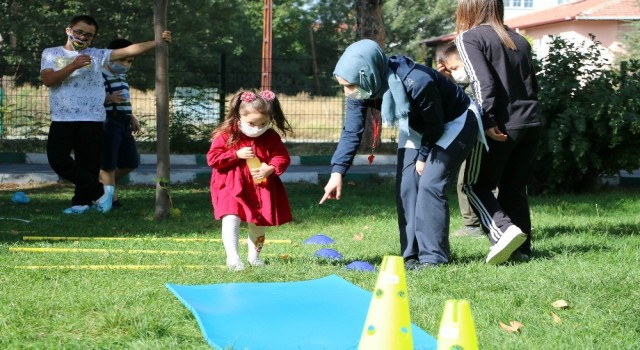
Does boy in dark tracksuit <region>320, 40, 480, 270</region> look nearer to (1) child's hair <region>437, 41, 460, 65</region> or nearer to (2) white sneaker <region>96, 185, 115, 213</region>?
(1) child's hair <region>437, 41, 460, 65</region>

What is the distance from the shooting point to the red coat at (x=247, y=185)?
6168 mm

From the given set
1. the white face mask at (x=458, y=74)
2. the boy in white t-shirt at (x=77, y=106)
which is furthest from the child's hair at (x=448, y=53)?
the boy in white t-shirt at (x=77, y=106)

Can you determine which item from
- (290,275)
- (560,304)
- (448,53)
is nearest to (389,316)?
(560,304)

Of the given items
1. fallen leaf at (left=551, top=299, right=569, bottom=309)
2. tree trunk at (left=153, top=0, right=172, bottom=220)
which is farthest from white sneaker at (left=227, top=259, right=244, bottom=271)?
tree trunk at (left=153, top=0, right=172, bottom=220)

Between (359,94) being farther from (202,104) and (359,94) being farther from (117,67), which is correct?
(202,104)

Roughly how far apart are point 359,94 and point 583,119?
19.8 ft

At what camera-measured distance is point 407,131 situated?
597 centimetres

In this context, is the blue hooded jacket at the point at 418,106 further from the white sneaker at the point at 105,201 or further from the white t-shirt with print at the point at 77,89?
the white sneaker at the point at 105,201

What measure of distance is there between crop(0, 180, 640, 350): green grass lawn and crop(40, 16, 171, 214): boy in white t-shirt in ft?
1.33

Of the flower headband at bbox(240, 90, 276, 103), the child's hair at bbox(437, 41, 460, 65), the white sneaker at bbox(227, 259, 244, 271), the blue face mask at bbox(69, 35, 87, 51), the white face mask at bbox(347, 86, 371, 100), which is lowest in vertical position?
the white sneaker at bbox(227, 259, 244, 271)

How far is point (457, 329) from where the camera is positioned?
3188 millimetres

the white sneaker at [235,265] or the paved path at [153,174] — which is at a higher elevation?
the white sneaker at [235,265]

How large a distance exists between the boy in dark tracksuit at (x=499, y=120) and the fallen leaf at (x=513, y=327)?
5.30ft

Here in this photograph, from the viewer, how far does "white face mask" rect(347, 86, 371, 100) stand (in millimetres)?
5762
